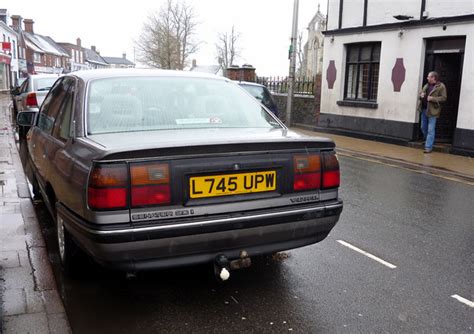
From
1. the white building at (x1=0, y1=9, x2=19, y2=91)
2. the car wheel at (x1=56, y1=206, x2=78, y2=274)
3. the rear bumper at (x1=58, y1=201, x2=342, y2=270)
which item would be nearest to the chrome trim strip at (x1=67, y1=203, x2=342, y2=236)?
the rear bumper at (x1=58, y1=201, x2=342, y2=270)

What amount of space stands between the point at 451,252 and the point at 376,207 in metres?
1.75

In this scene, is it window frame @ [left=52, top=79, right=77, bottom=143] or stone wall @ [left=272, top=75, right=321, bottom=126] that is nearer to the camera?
window frame @ [left=52, top=79, right=77, bottom=143]

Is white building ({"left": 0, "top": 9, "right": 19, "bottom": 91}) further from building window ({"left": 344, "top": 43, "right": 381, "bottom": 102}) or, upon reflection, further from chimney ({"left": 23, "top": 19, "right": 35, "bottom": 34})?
building window ({"left": 344, "top": 43, "right": 381, "bottom": 102})

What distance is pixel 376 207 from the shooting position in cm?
652

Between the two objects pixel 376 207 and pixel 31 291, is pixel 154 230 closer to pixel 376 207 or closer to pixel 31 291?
pixel 31 291

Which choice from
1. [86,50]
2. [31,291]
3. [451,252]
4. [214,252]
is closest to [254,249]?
[214,252]

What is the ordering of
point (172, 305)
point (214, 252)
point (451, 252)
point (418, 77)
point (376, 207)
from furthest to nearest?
1. point (418, 77)
2. point (376, 207)
3. point (451, 252)
4. point (172, 305)
5. point (214, 252)

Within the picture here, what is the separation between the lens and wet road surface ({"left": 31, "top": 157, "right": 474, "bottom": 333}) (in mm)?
3322

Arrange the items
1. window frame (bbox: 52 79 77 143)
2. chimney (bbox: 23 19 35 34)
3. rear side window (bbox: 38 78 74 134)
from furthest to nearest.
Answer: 1. chimney (bbox: 23 19 35 34)
2. rear side window (bbox: 38 78 74 134)
3. window frame (bbox: 52 79 77 143)

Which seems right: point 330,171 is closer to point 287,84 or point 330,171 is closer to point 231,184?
point 231,184

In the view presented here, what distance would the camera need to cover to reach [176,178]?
309 cm

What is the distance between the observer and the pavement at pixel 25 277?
325 cm

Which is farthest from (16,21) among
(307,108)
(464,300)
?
(464,300)

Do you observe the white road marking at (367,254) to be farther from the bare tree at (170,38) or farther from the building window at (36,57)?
the building window at (36,57)
